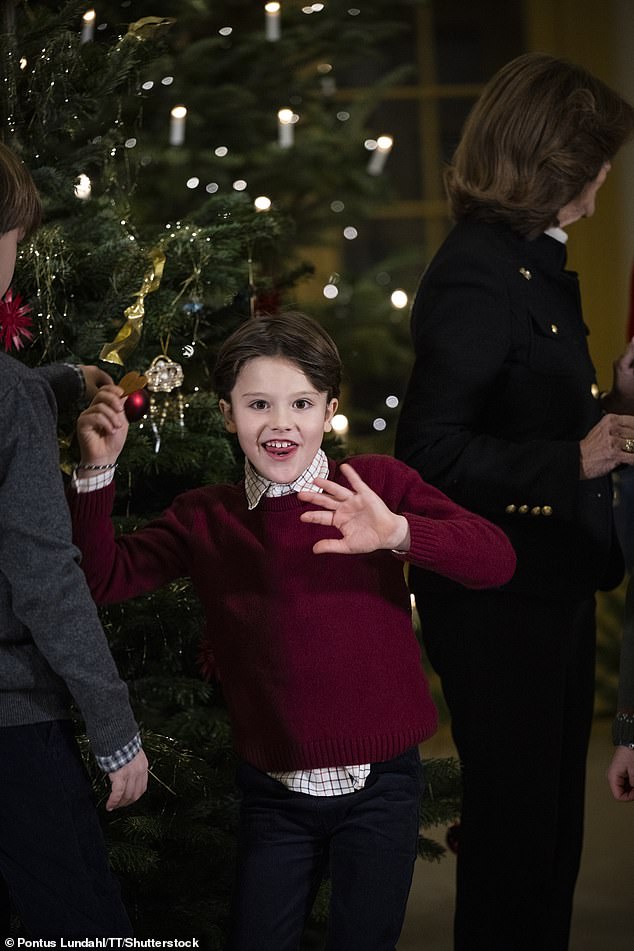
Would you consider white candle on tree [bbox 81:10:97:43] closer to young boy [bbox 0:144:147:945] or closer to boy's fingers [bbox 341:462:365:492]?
young boy [bbox 0:144:147:945]

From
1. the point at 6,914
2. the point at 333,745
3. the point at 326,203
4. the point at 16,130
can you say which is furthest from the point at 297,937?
the point at 326,203

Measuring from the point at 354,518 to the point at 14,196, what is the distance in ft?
1.83

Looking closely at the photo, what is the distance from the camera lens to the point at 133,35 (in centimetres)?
187

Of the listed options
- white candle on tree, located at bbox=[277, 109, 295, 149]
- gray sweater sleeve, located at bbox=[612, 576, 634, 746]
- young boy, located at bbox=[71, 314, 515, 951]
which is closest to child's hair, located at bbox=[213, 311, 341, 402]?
young boy, located at bbox=[71, 314, 515, 951]

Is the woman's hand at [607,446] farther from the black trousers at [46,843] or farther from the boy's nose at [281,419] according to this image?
the black trousers at [46,843]

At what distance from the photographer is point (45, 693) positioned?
1.38 metres

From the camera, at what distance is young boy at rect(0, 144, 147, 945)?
4.30 ft

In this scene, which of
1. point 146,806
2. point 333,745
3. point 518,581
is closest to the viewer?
point 333,745

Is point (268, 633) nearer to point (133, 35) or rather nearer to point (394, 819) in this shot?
point (394, 819)

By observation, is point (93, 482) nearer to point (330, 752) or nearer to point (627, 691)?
point (330, 752)

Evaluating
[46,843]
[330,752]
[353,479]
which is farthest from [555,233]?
[46,843]

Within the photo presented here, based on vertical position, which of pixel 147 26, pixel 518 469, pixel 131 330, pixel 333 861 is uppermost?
pixel 147 26

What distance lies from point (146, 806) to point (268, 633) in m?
0.59

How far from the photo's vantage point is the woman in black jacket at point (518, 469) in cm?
179
